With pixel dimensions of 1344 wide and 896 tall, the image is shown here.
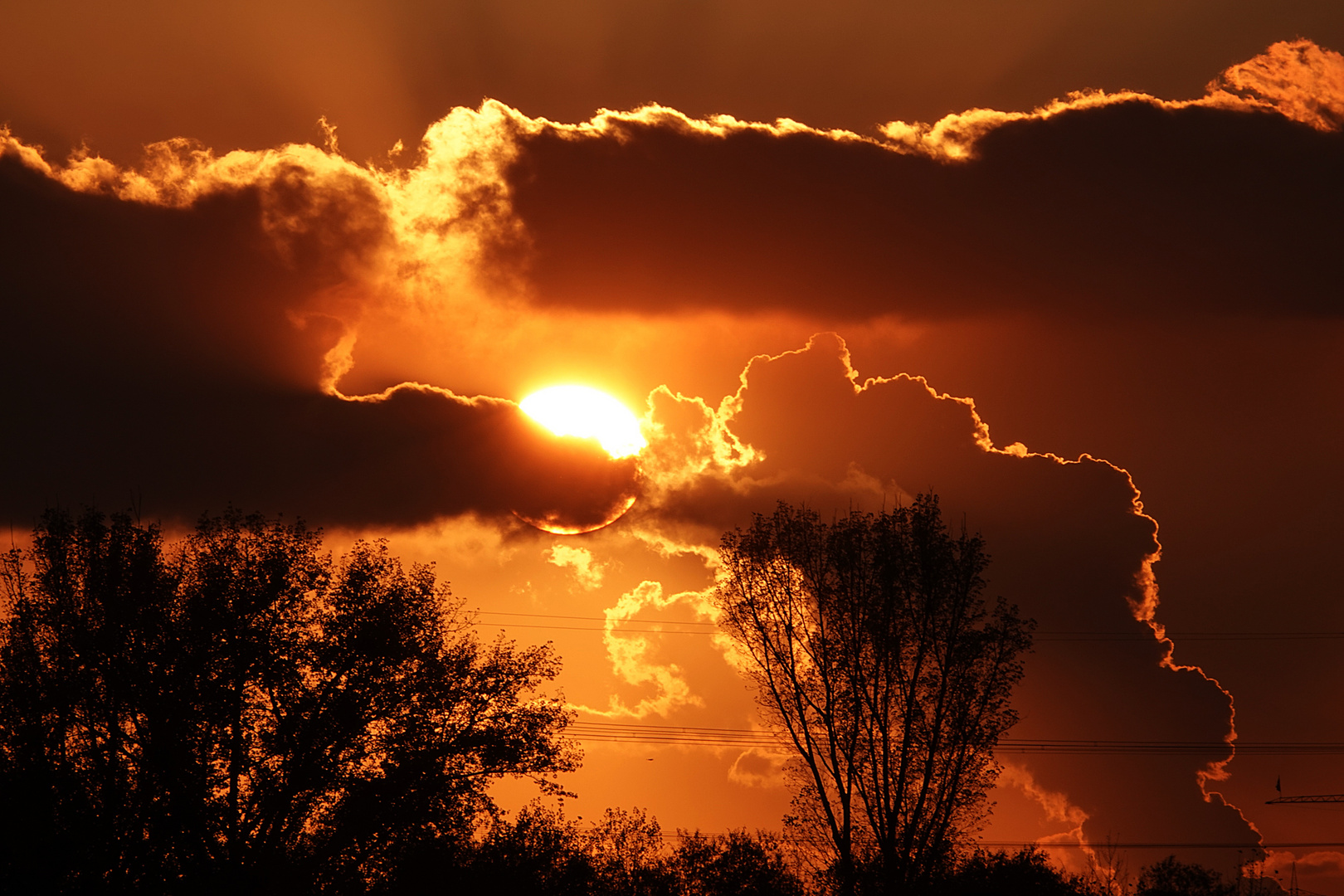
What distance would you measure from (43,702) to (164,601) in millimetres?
5993

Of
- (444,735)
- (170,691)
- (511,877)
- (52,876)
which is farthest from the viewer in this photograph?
(511,877)

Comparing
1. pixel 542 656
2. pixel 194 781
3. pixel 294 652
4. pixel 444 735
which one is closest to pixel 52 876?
pixel 194 781

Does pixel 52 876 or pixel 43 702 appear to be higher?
pixel 43 702

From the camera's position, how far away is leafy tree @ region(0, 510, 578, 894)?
143 feet

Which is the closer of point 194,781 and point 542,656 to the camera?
point 194,781

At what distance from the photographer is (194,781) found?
146ft

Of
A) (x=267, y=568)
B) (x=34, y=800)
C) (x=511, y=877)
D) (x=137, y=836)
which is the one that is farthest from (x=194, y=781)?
(x=511, y=877)

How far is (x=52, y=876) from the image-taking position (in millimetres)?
42531

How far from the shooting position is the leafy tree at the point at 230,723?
43.7 metres

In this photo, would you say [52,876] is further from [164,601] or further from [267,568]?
[267,568]

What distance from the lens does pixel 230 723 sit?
46.2m

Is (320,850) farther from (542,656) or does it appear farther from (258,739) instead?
(542,656)

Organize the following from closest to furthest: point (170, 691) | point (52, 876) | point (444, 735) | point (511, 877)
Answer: point (52, 876) → point (170, 691) → point (444, 735) → point (511, 877)

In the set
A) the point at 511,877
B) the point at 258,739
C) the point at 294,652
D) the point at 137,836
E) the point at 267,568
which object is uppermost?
the point at 267,568
